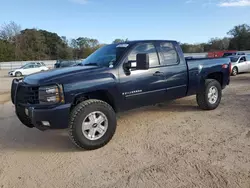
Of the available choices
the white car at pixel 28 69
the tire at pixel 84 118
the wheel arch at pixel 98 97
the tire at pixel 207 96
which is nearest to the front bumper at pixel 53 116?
the tire at pixel 84 118

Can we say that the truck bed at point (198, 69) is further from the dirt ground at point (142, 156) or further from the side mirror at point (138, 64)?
the side mirror at point (138, 64)

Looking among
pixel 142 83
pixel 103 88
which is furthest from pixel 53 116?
pixel 142 83

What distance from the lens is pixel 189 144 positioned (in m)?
4.11

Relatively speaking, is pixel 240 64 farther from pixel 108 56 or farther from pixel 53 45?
pixel 53 45

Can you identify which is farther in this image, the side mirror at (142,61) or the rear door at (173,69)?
the rear door at (173,69)

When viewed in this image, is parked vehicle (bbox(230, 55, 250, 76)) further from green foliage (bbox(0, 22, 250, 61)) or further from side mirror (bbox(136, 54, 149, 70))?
green foliage (bbox(0, 22, 250, 61))

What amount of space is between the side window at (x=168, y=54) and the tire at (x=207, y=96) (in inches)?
46.5

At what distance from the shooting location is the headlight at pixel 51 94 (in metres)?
3.76

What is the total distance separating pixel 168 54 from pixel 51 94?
274 centimetres

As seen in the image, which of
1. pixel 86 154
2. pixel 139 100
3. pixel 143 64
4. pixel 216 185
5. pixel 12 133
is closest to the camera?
pixel 216 185

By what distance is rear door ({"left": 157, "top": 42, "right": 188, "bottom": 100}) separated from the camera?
5.17 meters

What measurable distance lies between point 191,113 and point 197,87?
2.20 feet

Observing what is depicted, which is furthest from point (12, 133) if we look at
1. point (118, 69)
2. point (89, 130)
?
point (118, 69)

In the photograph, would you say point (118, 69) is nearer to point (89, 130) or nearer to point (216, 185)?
point (89, 130)
